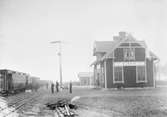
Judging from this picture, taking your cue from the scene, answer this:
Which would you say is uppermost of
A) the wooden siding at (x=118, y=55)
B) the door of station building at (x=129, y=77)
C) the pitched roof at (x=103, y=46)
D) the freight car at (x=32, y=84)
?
the pitched roof at (x=103, y=46)

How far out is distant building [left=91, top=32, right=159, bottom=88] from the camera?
3256cm

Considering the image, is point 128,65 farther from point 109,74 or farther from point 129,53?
point 109,74

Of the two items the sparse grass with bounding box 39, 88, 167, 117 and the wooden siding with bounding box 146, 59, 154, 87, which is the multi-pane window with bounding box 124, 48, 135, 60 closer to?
the wooden siding with bounding box 146, 59, 154, 87

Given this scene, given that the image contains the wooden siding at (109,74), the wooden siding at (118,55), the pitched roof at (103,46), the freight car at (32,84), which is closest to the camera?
the wooden siding at (109,74)

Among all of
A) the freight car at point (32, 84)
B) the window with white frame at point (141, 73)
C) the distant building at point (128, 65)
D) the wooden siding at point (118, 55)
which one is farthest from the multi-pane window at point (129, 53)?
the freight car at point (32, 84)

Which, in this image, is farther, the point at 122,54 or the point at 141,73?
the point at 122,54

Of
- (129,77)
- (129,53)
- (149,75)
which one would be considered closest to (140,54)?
(129,53)

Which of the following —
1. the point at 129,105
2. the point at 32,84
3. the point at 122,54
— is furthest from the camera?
the point at 32,84

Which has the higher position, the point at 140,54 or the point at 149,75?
the point at 140,54

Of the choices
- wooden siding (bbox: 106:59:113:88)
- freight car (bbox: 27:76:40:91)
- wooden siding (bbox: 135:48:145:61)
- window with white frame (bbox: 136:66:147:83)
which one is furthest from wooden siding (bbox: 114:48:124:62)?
freight car (bbox: 27:76:40:91)

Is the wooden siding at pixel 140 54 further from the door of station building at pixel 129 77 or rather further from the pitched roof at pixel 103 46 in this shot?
the pitched roof at pixel 103 46

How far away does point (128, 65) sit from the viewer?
32.9 m

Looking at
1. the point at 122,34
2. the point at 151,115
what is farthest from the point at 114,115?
the point at 122,34

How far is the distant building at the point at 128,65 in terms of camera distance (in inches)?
1282
